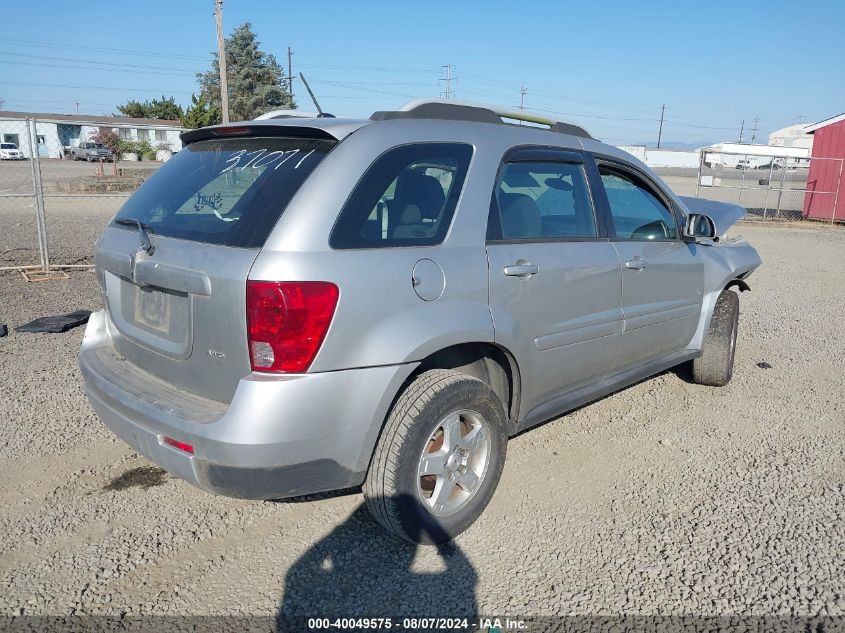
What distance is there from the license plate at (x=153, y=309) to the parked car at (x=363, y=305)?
0.03 feet

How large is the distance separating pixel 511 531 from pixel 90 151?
49.8 metres

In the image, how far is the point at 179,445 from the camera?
2674 mm

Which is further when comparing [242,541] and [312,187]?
[242,541]

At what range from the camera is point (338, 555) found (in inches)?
120

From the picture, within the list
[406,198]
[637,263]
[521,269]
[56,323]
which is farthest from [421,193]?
[56,323]

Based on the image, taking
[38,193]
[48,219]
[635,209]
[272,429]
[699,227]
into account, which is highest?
[635,209]

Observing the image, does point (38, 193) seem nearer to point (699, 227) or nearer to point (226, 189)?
point (226, 189)

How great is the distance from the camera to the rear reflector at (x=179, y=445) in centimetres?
263

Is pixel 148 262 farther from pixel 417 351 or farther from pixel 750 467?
pixel 750 467

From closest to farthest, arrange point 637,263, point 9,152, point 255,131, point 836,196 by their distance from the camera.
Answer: point 255,131 < point 637,263 < point 836,196 < point 9,152

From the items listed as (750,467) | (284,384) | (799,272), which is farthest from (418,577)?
(799,272)

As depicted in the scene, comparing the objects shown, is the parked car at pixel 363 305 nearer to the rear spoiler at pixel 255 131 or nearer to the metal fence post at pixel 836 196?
the rear spoiler at pixel 255 131

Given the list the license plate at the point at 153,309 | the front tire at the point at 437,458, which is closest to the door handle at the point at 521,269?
the front tire at the point at 437,458

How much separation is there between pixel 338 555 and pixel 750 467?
2466 millimetres
